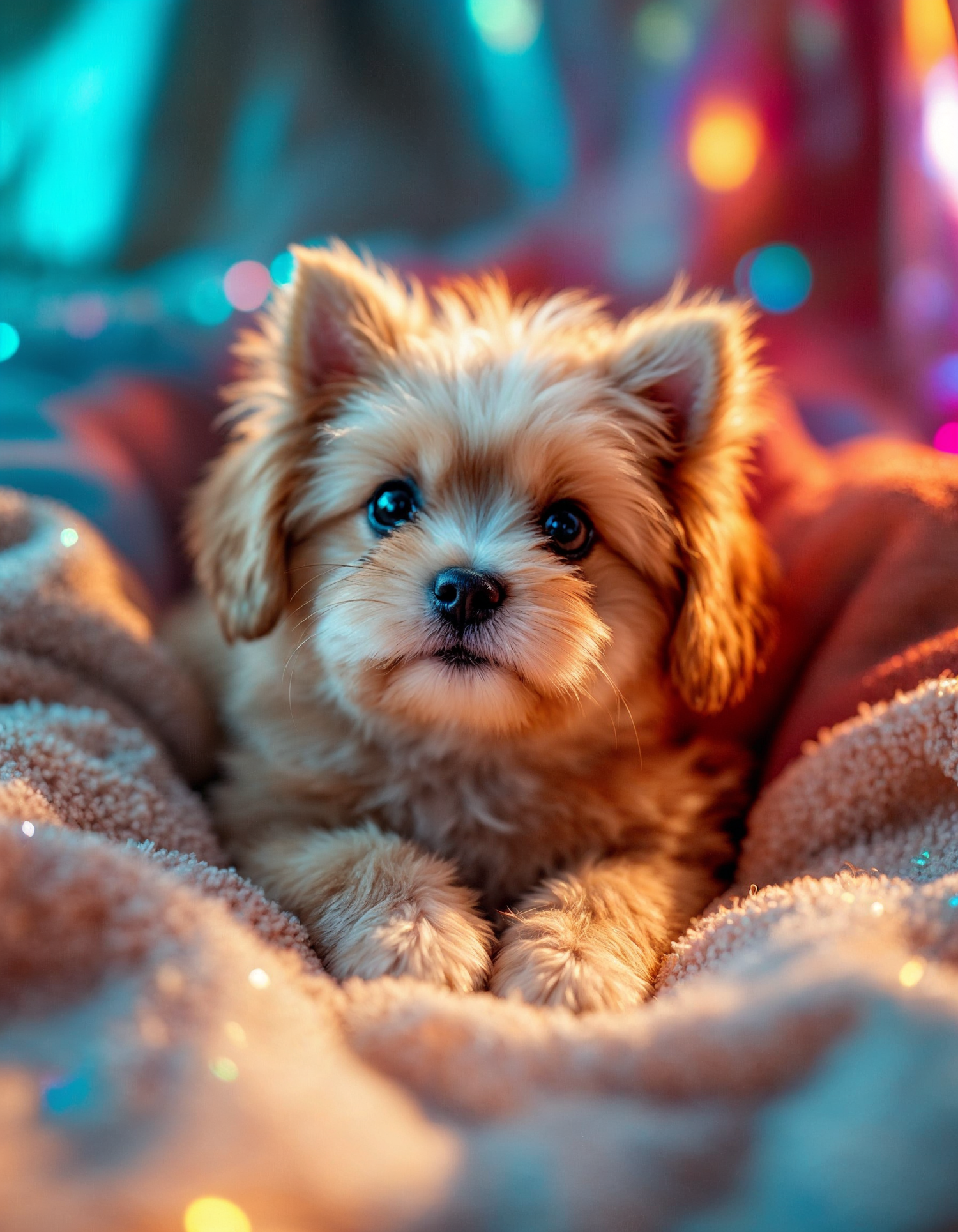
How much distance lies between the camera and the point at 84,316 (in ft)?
10.4

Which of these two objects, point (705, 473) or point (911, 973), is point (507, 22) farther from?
point (911, 973)

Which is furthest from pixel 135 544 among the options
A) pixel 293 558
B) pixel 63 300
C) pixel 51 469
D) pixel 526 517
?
pixel 526 517

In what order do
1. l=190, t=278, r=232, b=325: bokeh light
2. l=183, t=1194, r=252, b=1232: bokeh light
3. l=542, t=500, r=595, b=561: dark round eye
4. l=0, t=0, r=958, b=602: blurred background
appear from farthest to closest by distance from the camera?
l=190, t=278, r=232, b=325: bokeh light → l=0, t=0, r=958, b=602: blurred background → l=542, t=500, r=595, b=561: dark round eye → l=183, t=1194, r=252, b=1232: bokeh light

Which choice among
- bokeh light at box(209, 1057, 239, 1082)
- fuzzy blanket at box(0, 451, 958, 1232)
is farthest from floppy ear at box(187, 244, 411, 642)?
bokeh light at box(209, 1057, 239, 1082)

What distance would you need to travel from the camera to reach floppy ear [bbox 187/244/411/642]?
6.68 feet

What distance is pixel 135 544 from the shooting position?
2730 millimetres

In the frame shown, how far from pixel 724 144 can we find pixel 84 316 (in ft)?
7.17

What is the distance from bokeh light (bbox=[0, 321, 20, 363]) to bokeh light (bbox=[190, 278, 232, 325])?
0.57 meters

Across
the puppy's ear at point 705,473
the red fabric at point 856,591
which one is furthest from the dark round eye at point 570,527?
the red fabric at point 856,591

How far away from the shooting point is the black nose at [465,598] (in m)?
1.70

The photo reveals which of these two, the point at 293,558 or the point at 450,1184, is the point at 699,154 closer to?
the point at 293,558

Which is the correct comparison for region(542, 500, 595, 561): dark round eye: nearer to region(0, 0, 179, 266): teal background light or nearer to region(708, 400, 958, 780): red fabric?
region(708, 400, 958, 780): red fabric

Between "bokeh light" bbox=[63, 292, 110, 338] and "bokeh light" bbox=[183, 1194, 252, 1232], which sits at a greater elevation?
"bokeh light" bbox=[183, 1194, 252, 1232]

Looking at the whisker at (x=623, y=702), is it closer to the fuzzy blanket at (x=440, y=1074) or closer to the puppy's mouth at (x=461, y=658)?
the puppy's mouth at (x=461, y=658)
